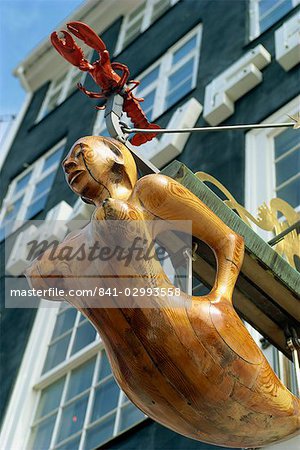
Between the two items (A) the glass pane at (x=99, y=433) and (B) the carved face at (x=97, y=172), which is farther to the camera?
(A) the glass pane at (x=99, y=433)

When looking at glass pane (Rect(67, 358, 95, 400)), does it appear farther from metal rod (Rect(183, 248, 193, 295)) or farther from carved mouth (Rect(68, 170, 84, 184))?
carved mouth (Rect(68, 170, 84, 184))

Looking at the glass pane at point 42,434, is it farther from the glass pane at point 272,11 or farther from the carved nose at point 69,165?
the glass pane at point 272,11

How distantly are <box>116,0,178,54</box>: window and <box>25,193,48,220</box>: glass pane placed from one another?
2.96 metres

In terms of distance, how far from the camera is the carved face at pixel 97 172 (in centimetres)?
319

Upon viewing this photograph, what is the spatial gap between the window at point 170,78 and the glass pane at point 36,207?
4.01 ft

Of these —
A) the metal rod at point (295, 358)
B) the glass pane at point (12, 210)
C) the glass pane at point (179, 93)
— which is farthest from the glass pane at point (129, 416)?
the glass pane at point (12, 210)

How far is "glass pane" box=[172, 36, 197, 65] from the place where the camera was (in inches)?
435

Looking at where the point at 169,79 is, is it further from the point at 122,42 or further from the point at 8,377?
the point at 8,377

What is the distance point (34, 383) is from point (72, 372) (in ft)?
1.44

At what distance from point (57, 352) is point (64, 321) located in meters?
0.46

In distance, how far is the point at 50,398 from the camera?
24.8 ft

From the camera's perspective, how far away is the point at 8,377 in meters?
8.15

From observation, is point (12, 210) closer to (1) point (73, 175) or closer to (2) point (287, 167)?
(2) point (287, 167)

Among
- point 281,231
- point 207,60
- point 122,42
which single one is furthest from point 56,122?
point 281,231
